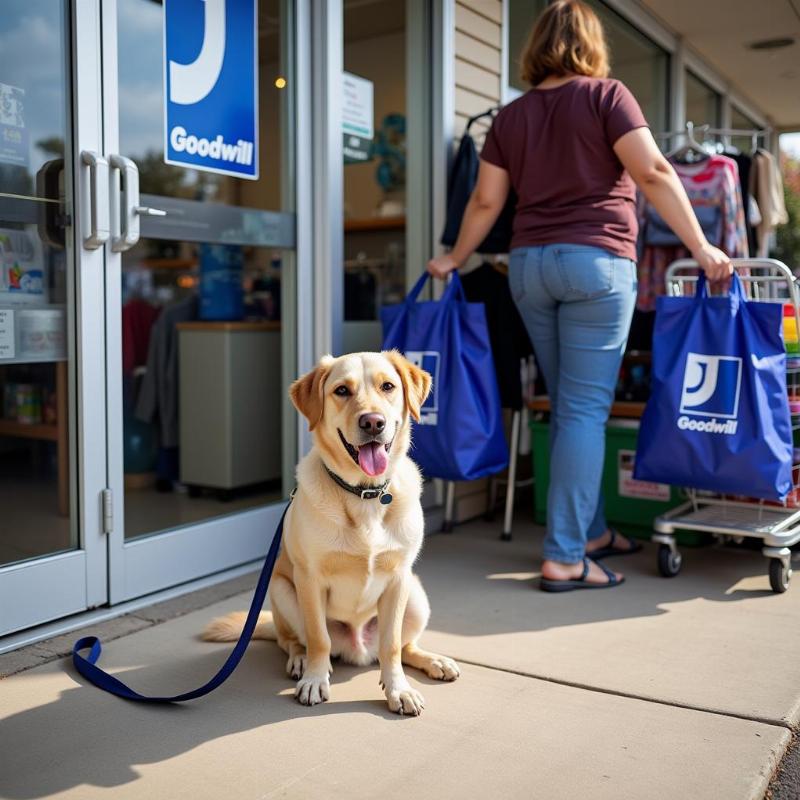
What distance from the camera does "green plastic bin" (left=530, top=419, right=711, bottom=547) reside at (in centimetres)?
391

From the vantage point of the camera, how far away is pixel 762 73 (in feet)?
25.1

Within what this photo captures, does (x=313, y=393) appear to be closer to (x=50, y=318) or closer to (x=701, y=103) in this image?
(x=50, y=318)

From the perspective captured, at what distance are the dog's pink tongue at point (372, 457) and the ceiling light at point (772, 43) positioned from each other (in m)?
5.82

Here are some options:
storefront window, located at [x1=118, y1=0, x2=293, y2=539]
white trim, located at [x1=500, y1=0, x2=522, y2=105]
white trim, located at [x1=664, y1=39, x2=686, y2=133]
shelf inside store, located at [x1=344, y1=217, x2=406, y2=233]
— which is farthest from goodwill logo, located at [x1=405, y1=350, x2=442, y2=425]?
white trim, located at [x1=664, y1=39, x2=686, y2=133]

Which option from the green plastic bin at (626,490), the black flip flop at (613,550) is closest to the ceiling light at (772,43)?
the green plastic bin at (626,490)

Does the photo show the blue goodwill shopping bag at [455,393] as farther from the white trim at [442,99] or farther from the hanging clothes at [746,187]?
the hanging clothes at [746,187]

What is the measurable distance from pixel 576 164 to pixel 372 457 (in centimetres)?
154

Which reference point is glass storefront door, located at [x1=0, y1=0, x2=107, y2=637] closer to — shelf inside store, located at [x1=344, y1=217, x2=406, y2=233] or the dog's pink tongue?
the dog's pink tongue

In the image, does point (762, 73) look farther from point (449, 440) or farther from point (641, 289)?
point (449, 440)

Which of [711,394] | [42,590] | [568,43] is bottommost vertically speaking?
[42,590]

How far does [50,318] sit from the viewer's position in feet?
9.02

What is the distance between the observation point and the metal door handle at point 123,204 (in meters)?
2.79

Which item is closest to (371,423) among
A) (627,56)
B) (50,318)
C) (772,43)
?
(50,318)

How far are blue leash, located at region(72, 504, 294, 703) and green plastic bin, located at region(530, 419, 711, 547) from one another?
200 centimetres
